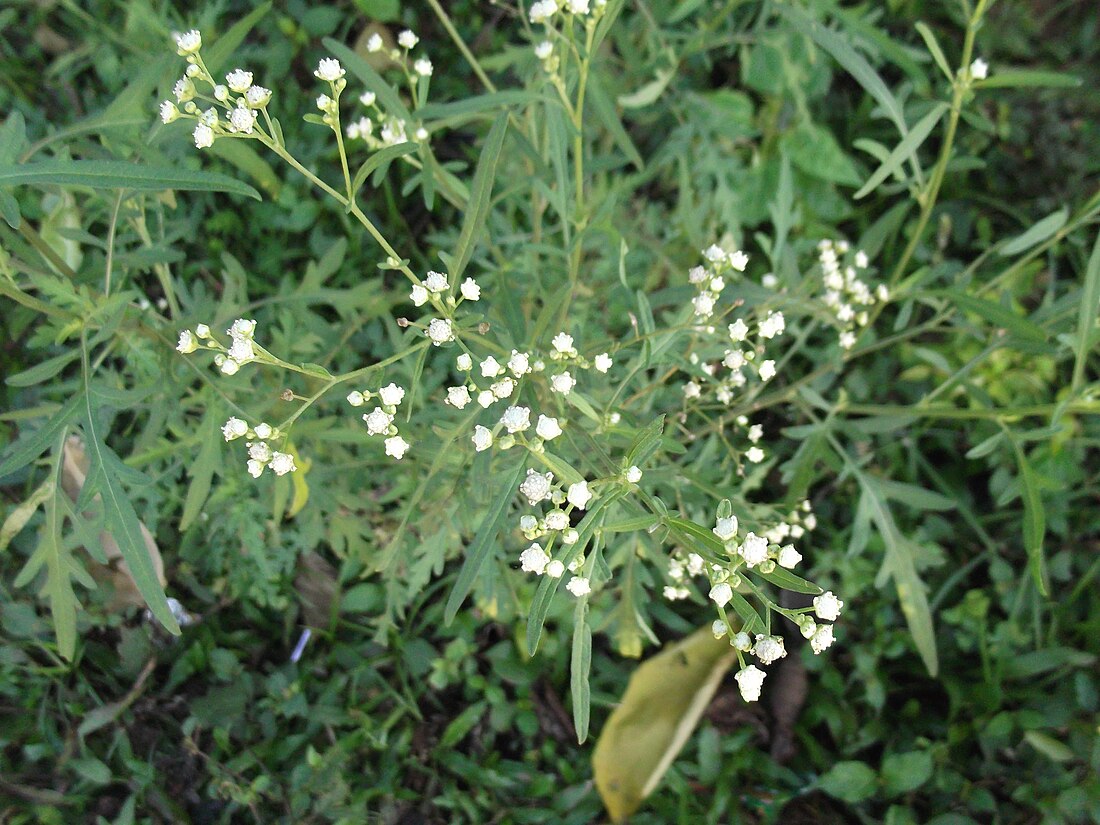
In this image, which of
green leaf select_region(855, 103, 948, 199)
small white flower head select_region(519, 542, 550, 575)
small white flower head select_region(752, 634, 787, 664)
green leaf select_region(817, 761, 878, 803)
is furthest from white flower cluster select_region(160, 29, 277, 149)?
green leaf select_region(817, 761, 878, 803)

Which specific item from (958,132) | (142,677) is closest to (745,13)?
(958,132)

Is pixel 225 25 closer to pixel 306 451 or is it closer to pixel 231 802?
pixel 306 451

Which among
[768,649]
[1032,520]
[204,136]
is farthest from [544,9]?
[1032,520]

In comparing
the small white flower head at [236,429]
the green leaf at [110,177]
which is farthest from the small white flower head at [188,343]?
the green leaf at [110,177]

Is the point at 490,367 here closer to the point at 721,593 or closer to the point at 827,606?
the point at 721,593

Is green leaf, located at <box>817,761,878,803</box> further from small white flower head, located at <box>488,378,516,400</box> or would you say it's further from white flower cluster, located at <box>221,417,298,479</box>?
white flower cluster, located at <box>221,417,298,479</box>

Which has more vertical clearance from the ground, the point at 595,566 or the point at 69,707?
the point at 595,566
